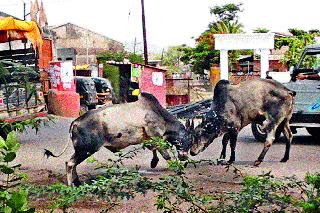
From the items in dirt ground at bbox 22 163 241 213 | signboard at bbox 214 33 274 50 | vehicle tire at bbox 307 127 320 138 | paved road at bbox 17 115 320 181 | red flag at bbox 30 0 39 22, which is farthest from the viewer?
signboard at bbox 214 33 274 50

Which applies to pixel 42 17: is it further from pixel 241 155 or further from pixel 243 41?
pixel 243 41

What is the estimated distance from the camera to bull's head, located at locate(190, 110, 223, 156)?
8.88m

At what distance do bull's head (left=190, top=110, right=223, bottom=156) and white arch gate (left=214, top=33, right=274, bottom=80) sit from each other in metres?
21.8

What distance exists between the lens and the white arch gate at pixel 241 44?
31144mm

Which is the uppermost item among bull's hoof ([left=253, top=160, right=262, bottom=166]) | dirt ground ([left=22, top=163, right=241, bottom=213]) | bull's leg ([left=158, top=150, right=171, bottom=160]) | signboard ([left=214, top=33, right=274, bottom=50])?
signboard ([left=214, top=33, right=274, bottom=50])

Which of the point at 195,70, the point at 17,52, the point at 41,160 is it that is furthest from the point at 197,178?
the point at 195,70

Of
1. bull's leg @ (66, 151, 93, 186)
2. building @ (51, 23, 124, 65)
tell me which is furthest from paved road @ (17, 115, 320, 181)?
building @ (51, 23, 124, 65)

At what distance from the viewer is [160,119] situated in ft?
27.0

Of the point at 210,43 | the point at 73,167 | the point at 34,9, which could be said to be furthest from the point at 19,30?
the point at 210,43

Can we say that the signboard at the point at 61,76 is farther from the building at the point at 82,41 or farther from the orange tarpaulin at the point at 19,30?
the building at the point at 82,41

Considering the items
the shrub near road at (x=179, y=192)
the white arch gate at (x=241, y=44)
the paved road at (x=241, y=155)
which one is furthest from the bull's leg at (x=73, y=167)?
the white arch gate at (x=241, y=44)

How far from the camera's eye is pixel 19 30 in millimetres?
12516

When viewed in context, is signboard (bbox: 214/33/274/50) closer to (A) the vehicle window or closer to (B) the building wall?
(B) the building wall

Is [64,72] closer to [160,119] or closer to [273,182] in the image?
[160,119]
